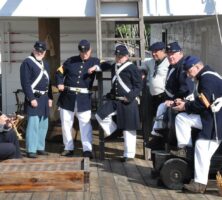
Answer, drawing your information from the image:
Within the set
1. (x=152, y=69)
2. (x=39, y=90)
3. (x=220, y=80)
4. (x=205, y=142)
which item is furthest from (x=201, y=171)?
(x=39, y=90)

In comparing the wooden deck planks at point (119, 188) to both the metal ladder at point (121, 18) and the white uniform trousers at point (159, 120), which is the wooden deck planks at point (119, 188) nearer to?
the white uniform trousers at point (159, 120)

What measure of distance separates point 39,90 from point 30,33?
4.89 meters

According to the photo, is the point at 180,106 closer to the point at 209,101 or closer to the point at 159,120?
the point at 209,101

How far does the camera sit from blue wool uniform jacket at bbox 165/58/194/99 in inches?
289

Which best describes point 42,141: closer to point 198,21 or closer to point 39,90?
point 39,90

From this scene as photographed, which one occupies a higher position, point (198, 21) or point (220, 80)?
point (198, 21)

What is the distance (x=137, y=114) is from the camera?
8320mm

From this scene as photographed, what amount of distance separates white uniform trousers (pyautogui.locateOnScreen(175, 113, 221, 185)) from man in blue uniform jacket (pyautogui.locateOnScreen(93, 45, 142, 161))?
1.61 metres

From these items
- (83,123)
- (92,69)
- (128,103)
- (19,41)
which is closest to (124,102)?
(128,103)

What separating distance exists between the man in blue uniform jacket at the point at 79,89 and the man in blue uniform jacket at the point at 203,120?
224cm

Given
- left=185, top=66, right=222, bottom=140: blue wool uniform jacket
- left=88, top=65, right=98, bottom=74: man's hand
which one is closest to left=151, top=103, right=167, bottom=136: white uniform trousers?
left=185, top=66, right=222, bottom=140: blue wool uniform jacket

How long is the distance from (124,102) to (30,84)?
4.43ft

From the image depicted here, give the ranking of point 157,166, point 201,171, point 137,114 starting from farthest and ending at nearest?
point 137,114, point 157,166, point 201,171

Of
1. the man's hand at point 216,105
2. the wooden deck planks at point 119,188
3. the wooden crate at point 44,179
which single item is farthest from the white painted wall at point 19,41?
the man's hand at point 216,105
